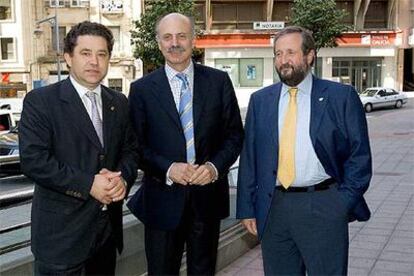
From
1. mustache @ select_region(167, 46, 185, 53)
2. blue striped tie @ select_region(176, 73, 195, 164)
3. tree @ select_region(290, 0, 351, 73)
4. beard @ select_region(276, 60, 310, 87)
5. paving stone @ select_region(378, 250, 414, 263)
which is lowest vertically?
paving stone @ select_region(378, 250, 414, 263)

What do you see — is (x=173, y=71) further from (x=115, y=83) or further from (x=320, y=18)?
(x=115, y=83)

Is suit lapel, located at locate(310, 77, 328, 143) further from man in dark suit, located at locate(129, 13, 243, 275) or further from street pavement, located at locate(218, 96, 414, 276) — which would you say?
street pavement, located at locate(218, 96, 414, 276)

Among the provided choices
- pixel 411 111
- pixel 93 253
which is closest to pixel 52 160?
pixel 93 253

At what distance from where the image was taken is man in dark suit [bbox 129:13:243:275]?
3.03 metres

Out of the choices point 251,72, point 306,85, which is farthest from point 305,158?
point 251,72

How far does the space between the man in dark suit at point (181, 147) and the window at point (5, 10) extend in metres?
36.3

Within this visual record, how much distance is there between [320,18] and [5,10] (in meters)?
21.1

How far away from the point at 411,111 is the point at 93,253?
27.8m

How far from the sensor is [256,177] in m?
3.11

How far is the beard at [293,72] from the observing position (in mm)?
2936

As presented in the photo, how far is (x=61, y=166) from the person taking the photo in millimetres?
2420

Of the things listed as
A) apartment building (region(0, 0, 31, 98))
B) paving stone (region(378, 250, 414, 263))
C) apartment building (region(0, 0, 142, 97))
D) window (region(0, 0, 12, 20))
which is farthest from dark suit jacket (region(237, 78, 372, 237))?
window (region(0, 0, 12, 20))

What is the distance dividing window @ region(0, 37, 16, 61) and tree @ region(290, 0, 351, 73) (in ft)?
62.2

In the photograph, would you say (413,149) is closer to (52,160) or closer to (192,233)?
(192,233)
